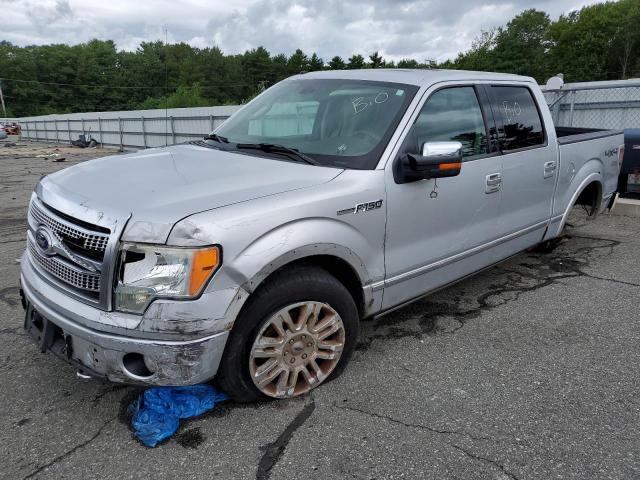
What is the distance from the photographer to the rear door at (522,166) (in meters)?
3.82

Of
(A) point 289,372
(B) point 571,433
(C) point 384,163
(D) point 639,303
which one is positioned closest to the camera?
(B) point 571,433

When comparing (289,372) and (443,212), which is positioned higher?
(443,212)

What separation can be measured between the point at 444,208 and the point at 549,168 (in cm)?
163

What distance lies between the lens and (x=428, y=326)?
12.1ft

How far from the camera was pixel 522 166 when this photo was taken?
3.92 m

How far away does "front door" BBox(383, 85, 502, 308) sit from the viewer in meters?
3.00

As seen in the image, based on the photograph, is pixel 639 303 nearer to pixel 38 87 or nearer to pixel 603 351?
pixel 603 351

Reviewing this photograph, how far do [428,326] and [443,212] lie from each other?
0.94m

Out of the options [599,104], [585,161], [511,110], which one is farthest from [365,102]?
[599,104]

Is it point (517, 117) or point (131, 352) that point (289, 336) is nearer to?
point (131, 352)

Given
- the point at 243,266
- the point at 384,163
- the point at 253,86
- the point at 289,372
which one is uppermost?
the point at 253,86

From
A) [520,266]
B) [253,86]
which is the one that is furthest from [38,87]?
[520,266]

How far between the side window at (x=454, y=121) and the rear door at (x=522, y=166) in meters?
0.25

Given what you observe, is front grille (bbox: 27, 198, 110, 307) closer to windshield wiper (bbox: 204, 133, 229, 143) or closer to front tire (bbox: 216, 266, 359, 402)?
front tire (bbox: 216, 266, 359, 402)
